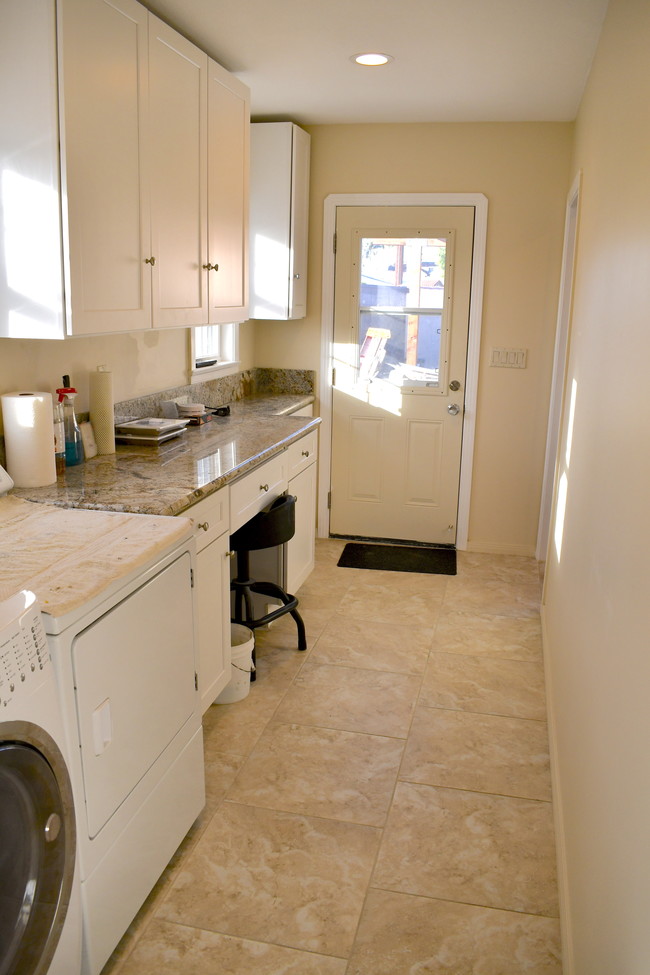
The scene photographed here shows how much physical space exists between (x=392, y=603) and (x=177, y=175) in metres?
2.25

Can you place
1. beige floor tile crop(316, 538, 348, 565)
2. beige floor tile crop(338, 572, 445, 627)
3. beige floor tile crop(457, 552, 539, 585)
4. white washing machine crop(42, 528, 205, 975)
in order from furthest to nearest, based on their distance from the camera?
1. beige floor tile crop(316, 538, 348, 565)
2. beige floor tile crop(457, 552, 539, 585)
3. beige floor tile crop(338, 572, 445, 627)
4. white washing machine crop(42, 528, 205, 975)

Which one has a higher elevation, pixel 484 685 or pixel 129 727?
pixel 129 727

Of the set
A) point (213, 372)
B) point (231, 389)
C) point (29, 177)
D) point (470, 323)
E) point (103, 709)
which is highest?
point (29, 177)

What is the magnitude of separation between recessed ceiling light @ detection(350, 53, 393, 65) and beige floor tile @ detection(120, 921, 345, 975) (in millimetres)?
3173

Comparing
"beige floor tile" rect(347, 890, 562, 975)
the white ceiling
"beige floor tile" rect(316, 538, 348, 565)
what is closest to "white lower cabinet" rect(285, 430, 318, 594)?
"beige floor tile" rect(316, 538, 348, 565)

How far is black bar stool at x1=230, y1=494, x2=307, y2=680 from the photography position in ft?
10.4

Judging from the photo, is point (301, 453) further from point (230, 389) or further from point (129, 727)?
point (129, 727)

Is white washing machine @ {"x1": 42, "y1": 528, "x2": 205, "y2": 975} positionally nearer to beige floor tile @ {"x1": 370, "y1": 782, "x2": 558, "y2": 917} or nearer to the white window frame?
beige floor tile @ {"x1": 370, "y1": 782, "x2": 558, "y2": 917}

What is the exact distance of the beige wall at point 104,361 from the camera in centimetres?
256

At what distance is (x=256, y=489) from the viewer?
3113mm

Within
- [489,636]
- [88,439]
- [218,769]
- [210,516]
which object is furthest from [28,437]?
[489,636]

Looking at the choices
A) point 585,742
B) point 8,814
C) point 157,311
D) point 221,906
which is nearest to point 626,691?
point 585,742

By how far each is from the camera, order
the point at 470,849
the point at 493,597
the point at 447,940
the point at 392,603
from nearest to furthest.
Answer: the point at 447,940 < the point at 470,849 < the point at 392,603 < the point at 493,597

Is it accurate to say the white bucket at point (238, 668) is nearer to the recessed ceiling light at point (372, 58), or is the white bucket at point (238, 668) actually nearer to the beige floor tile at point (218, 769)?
the beige floor tile at point (218, 769)
